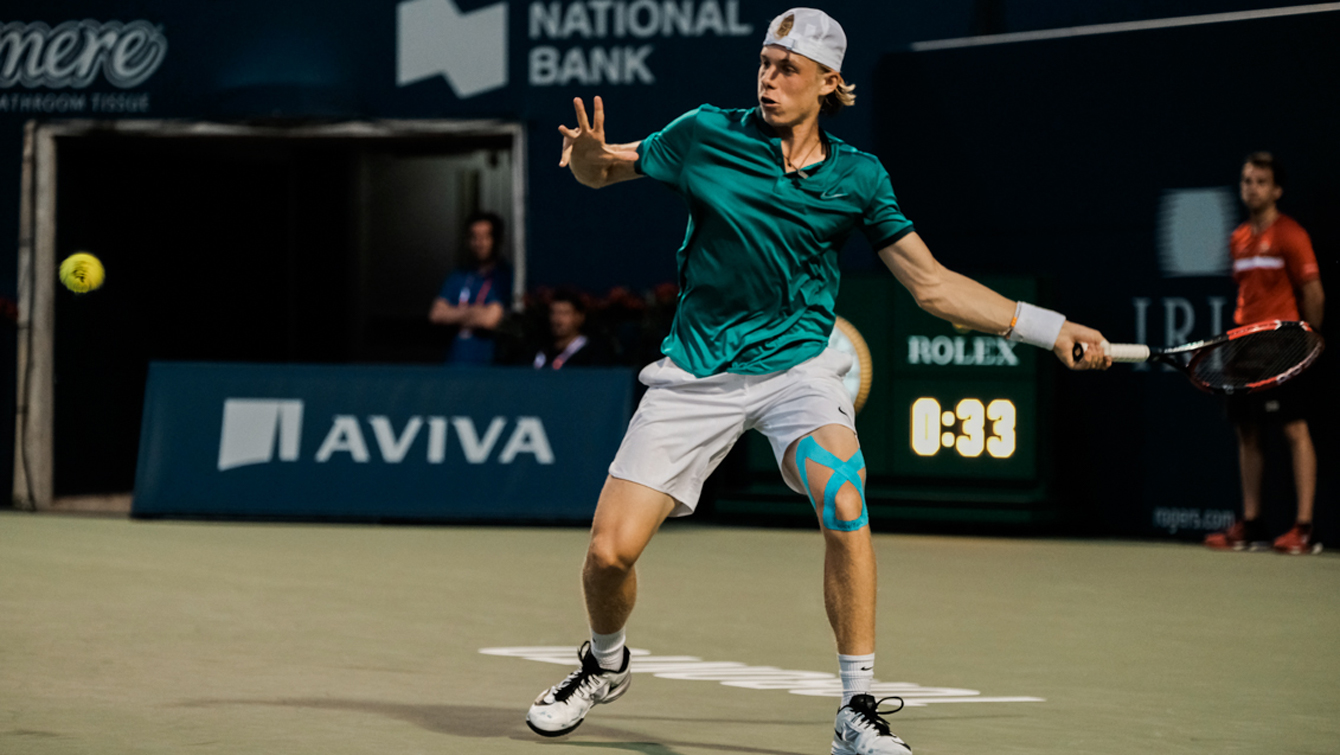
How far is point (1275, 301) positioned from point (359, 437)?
5.45 meters

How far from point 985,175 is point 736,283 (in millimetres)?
7272

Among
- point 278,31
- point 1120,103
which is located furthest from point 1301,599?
point 278,31

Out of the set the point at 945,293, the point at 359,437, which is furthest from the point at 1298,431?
the point at 945,293

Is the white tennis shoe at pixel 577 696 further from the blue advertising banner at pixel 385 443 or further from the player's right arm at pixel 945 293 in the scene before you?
the blue advertising banner at pixel 385 443

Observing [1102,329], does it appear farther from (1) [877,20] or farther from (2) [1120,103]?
(1) [877,20]

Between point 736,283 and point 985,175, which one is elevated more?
point 985,175

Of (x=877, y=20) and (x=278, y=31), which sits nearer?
(x=877, y=20)

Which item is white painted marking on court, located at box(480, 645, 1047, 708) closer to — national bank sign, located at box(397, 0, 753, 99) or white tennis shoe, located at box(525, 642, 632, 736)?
white tennis shoe, located at box(525, 642, 632, 736)

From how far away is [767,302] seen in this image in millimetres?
4953

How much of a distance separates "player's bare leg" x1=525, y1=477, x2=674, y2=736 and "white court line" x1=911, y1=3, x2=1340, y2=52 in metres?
7.15

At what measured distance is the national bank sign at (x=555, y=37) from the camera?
12.9 meters

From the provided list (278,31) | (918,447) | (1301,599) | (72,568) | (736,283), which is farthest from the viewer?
(278,31)

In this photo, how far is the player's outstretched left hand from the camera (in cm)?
490

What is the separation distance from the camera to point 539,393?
11430mm
